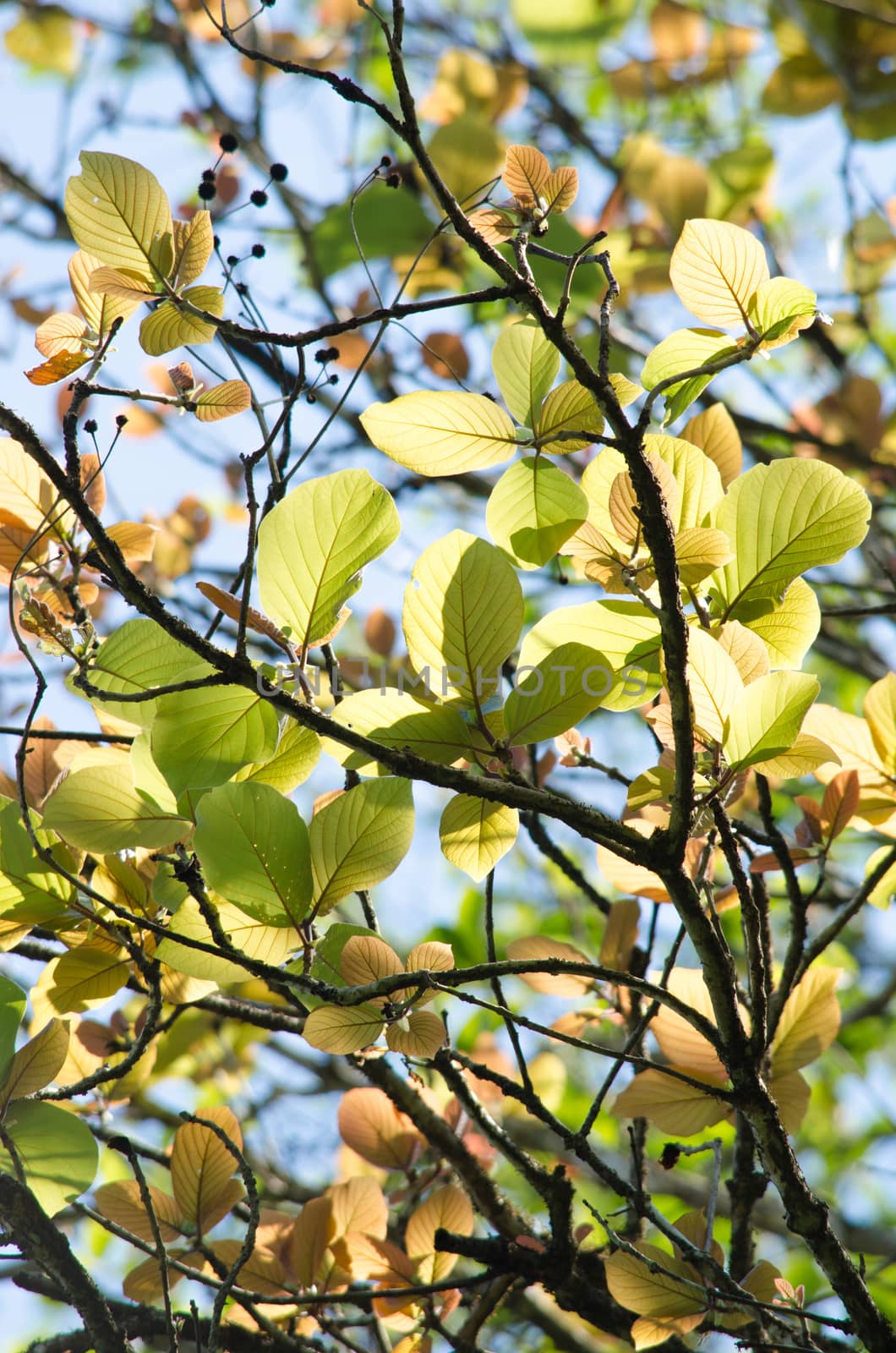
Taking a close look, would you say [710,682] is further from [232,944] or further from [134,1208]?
[134,1208]

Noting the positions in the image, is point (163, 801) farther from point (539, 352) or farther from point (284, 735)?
point (539, 352)

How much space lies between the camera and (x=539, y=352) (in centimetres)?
63

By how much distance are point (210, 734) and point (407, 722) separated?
0.10 metres

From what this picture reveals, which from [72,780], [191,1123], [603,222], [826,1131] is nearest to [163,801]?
[72,780]

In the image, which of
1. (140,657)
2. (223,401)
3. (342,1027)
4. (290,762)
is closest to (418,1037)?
(342,1027)

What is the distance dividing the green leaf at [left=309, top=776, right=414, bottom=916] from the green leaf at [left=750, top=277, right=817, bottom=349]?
0.33 metres

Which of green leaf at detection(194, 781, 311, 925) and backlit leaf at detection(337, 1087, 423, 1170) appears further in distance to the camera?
backlit leaf at detection(337, 1087, 423, 1170)

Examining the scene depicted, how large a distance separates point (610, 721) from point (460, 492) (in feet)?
2.48

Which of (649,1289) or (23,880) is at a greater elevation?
(23,880)

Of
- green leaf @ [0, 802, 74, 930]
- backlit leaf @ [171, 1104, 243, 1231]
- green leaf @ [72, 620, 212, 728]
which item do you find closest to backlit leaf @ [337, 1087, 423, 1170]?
backlit leaf @ [171, 1104, 243, 1231]

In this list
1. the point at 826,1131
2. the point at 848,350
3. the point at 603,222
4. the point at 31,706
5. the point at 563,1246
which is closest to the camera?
the point at 31,706

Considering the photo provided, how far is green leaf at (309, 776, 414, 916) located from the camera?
2.04 ft

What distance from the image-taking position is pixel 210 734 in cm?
56

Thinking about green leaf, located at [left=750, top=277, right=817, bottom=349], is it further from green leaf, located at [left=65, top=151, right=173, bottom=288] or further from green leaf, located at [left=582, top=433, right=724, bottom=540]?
green leaf, located at [left=65, top=151, right=173, bottom=288]
